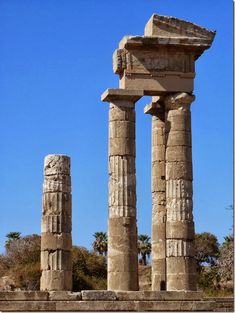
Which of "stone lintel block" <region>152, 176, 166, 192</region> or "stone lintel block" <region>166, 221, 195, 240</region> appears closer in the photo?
"stone lintel block" <region>166, 221, 195, 240</region>

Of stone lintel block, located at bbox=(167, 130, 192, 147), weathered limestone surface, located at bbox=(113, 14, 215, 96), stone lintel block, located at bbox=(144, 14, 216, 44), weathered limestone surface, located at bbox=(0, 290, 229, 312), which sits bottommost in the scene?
weathered limestone surface, located at bbox=(0, 290, 229, 312)

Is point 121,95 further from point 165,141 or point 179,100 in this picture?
point 165,141

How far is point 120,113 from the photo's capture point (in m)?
35.7

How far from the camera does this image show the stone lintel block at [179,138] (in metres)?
35.9

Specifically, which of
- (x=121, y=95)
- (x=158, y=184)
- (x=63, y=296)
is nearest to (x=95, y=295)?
(x=63, y=296)

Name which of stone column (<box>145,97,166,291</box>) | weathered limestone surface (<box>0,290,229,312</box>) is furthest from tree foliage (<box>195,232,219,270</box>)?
weathered limestone surface (<box>0,290,229,312</box>)

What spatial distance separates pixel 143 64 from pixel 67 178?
5.27 meters

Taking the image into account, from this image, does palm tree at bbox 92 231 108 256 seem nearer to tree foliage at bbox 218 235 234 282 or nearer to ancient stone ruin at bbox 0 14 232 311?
tree foliage at bbox 218 235 234 282

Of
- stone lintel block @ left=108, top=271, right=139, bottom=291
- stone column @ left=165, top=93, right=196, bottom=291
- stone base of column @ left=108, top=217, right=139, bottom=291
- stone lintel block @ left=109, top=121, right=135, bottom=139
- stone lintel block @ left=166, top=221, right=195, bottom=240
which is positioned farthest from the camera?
stone lintel block @ left=109, top=121, right=135, bottom=139

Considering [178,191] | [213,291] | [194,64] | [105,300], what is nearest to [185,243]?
[178,191]

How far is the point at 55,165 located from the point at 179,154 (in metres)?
4.76

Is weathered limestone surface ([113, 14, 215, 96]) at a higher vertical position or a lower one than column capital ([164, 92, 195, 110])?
higher

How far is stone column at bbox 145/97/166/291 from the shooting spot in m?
37.1

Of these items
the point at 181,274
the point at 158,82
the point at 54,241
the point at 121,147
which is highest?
the point at 158,82
